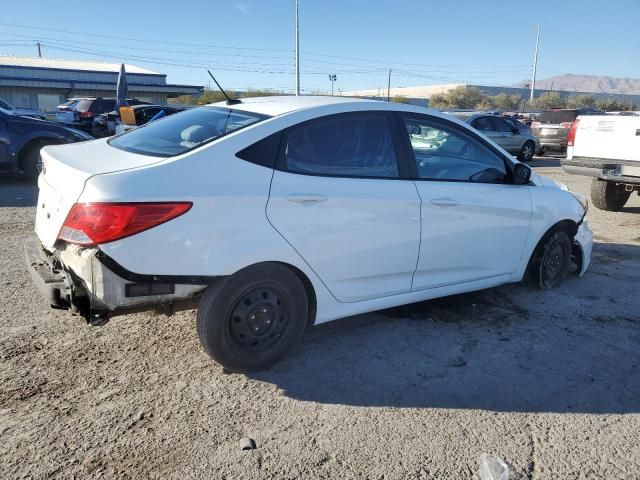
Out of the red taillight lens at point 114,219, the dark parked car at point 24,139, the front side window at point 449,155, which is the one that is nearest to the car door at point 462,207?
the front side window at point 449,155

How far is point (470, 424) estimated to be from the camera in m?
2.93

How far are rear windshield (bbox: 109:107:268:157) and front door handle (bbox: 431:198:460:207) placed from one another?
133 cm

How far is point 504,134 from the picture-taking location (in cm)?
1689

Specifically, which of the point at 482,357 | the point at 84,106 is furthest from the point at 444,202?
the point at 84,106

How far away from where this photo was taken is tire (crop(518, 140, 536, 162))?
58.5 ft

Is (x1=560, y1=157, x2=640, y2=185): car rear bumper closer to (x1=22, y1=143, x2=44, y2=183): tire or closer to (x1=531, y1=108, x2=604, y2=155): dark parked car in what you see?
(x1=22, y1=143, x2=44, y2=183): tire

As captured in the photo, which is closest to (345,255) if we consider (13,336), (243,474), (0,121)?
(243,474)

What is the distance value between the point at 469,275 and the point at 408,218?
918 mm

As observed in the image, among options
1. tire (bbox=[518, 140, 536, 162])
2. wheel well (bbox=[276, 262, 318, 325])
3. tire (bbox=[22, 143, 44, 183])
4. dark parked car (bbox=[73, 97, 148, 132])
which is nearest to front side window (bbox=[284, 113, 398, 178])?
wheel well (bbox=[276, 262, 318, 325])

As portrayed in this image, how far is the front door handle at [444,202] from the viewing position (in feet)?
12.6

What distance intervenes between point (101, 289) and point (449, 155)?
271 centimetres

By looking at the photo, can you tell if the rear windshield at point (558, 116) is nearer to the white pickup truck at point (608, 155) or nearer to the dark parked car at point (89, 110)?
the white pickup truck at point (608, 155)

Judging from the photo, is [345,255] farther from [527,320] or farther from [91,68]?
[91,68]

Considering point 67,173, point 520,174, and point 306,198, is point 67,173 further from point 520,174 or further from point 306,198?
point 520,174
